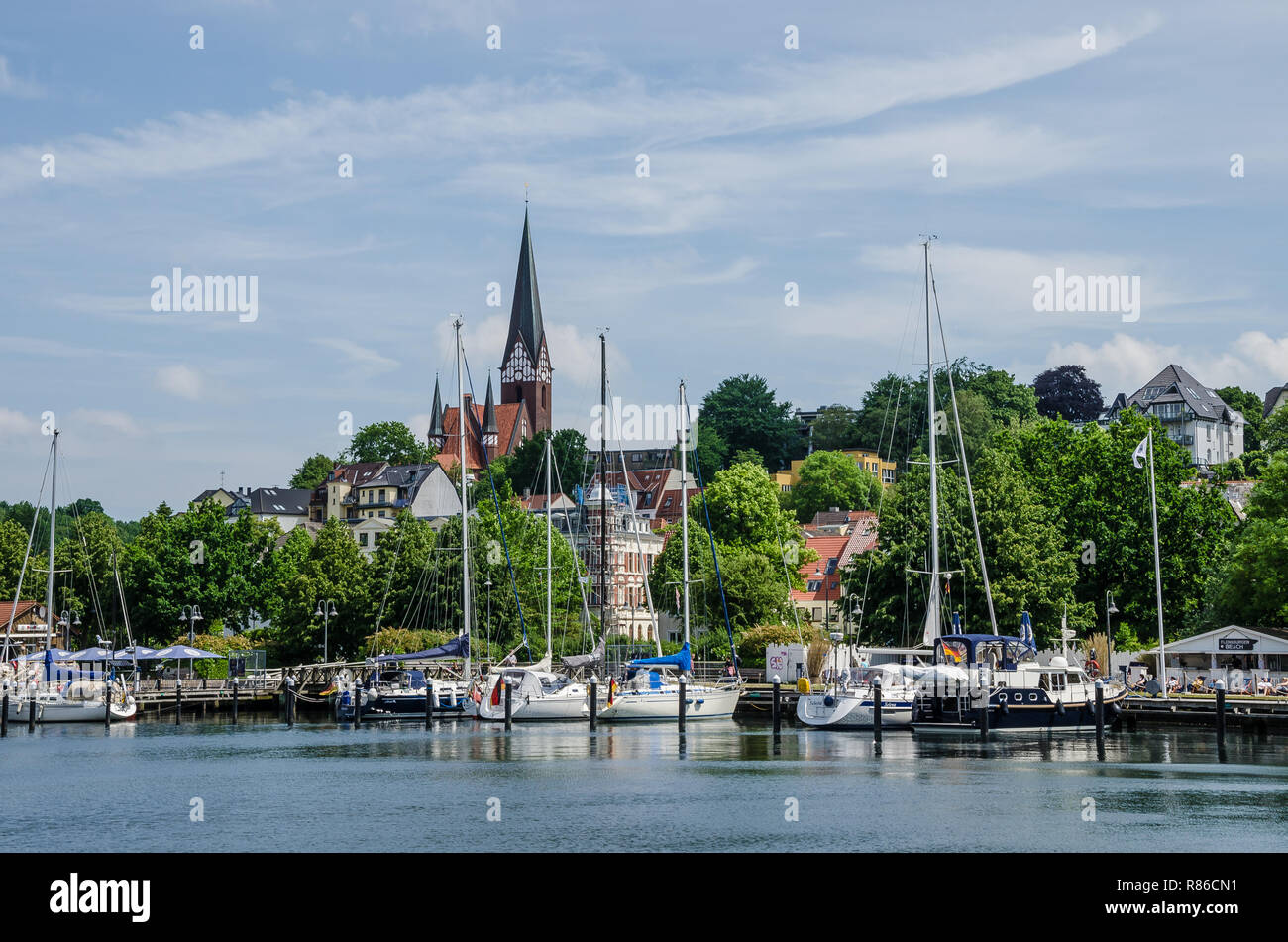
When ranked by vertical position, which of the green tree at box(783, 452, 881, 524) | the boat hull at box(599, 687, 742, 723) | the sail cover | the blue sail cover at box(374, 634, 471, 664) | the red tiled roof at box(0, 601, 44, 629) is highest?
the green tree at box(783, 452, 881, 524)

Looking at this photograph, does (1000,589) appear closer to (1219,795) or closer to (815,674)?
(815,674)

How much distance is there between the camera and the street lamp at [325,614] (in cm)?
9188

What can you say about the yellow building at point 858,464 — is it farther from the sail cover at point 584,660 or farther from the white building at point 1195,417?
the sail cover at point 584,660

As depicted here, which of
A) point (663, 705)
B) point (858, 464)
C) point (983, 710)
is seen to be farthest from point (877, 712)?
point (858, 464)

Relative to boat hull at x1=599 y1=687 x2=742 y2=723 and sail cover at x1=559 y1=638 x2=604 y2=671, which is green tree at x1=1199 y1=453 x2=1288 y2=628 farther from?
sail cover at x1=559 y1=638 x2=604 y2=671

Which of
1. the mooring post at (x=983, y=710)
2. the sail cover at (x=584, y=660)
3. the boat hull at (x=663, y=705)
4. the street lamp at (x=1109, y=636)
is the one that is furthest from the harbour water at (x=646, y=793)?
the street lamp at (x=1109, y=636)

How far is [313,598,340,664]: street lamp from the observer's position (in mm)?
91875

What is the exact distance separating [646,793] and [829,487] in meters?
125

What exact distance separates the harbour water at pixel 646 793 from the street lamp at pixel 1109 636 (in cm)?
1357

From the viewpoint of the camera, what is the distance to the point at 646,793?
1656 inches

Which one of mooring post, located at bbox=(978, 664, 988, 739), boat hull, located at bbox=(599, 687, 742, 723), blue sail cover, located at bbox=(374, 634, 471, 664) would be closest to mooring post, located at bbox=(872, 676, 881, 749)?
mooring post, located at bbox=(978, 664, 988, 739)

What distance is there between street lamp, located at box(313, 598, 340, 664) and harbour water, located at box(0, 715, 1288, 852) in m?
30.5

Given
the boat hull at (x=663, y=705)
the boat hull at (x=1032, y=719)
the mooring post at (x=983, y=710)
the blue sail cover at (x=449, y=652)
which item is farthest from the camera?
the blue sail cover at (x=449, y=652)
